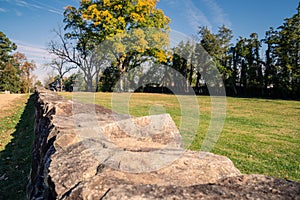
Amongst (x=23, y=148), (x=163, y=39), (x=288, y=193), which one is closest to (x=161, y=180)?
(x=288, y=193)

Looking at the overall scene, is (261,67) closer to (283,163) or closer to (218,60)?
(218,60)

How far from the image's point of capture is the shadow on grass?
12.7 ft

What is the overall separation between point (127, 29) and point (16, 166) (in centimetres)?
2456

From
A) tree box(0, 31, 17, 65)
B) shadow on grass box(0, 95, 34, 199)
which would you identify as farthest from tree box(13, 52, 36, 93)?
shadow on grass box(0, 95, 34, 199)

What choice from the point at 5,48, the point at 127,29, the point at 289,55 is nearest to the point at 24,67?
the point at 5,48

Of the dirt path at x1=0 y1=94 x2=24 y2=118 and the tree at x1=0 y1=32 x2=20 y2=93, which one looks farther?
the tree at x1=0 y1=32 x2=20 y2=93

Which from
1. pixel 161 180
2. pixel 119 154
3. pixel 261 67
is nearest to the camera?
pixel 161 180

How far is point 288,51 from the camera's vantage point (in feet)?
102

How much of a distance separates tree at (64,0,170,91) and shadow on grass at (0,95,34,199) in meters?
18.6

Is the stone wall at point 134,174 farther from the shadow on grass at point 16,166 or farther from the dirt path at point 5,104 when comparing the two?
the dirt path at point 5,104

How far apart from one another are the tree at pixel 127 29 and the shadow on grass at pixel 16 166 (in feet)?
61.2

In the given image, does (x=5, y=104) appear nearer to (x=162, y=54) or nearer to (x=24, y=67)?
(x=162, y=54)

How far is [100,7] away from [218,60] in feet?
69.9

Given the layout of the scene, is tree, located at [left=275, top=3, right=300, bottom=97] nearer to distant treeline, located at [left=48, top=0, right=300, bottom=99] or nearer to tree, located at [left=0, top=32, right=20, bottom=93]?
distant treeline, located at [left=48, top=0, right=300, bottom=99]
